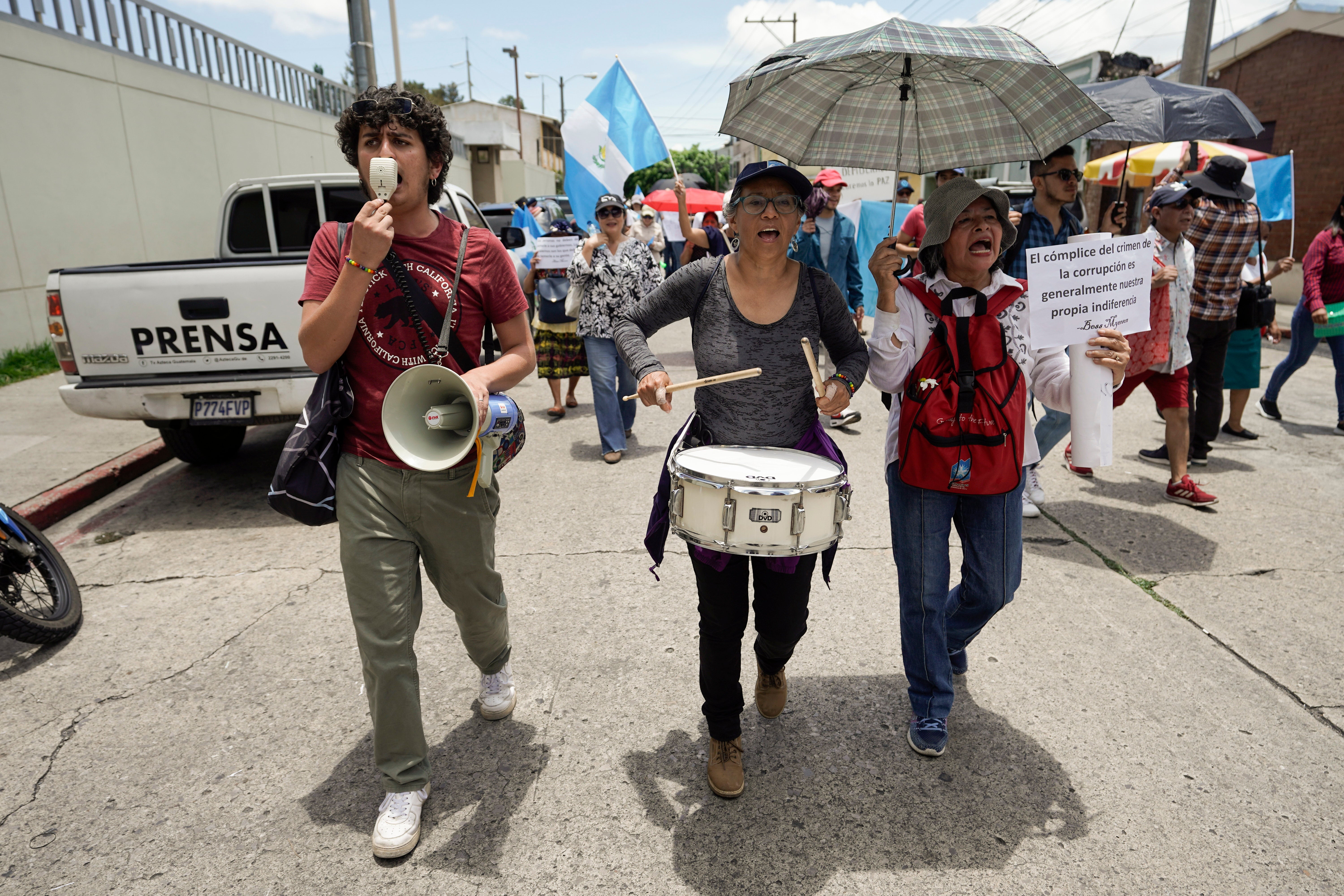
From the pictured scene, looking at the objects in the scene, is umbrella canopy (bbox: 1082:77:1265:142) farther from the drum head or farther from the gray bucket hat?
the drum head

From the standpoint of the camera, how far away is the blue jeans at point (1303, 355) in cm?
723

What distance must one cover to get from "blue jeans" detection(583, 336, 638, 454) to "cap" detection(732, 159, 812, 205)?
13.3 feet

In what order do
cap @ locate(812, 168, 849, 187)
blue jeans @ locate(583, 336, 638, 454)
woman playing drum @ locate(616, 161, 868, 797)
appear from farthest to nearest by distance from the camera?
cap @ locate(812, 168, 849, 187)
blue jeans @ locate(583, 336, 638, 454)
woman playing drum @ locate(616, 161, 868, 797)

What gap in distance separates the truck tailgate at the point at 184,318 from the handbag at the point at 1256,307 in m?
6.70

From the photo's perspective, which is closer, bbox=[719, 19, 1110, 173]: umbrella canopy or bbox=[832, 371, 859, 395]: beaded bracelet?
bbox=[832, 371, 859, 395]: beaded bracelet

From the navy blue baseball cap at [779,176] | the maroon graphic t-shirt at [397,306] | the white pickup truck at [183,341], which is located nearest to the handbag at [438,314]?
the maroon graphic t-shirt at [397,306]

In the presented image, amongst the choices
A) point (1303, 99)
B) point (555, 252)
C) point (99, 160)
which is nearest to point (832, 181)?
point (555, 252)

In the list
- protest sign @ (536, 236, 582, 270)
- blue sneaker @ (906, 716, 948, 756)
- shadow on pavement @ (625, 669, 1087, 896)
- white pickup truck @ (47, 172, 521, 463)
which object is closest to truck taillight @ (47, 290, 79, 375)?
white pickup truck @ (47, 172, 521, 463)

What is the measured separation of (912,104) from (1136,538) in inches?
123

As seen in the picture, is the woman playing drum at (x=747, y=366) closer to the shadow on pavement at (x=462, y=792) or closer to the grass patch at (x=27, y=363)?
the shadow on pavement at (x=462, y=792)

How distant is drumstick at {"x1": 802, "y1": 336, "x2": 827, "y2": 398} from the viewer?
2.55 metres

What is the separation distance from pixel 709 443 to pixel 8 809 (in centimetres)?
258

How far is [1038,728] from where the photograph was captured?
3.14 m

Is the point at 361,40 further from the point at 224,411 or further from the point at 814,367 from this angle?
the point at 814,367
